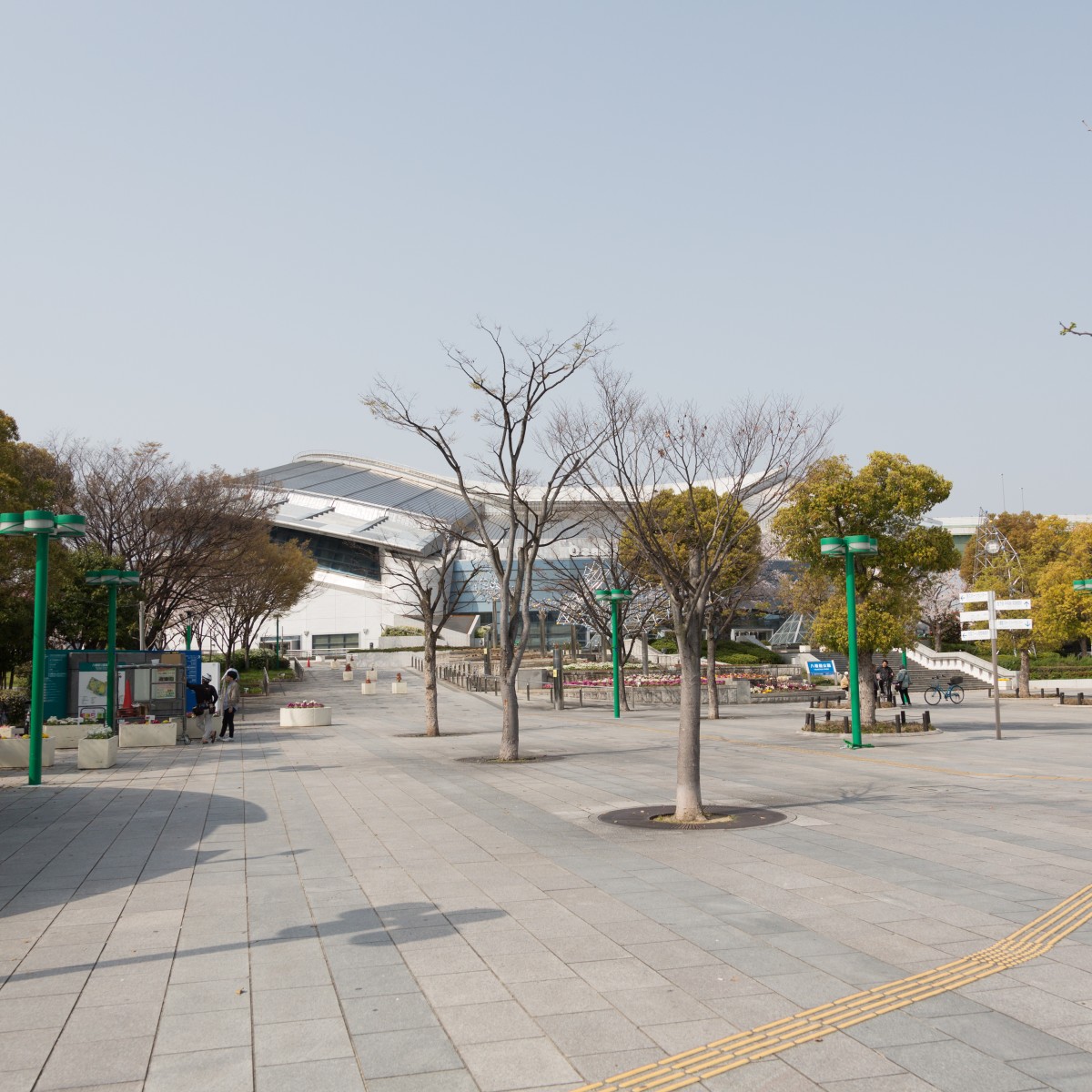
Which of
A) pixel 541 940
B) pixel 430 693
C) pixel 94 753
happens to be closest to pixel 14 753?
pixel 94 753

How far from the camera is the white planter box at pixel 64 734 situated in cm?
2304

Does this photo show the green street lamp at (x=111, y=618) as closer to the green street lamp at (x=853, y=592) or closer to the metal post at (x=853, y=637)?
the green street lamp at (x=853, y=592)

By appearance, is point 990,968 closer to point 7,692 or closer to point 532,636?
point 7,692

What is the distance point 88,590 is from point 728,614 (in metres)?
21.1

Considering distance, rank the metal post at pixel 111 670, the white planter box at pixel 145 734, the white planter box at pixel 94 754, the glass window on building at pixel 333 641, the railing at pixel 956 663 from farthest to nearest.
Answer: the glass window on building at pixel 333 641, the railing at pixel 956 663, the white planter box at pixel 145 734, the metal post at pixel 111 670, the white planter box at pixel 94 754

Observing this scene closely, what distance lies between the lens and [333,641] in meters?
85.8

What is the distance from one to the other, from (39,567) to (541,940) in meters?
13.5

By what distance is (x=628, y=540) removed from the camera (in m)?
39.3

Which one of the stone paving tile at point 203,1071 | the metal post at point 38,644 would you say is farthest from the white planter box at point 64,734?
the stone paving tile at point 203,1071

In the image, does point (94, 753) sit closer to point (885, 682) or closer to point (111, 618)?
point (111, 618)

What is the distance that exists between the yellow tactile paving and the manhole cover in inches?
176

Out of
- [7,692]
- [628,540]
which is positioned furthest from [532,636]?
[7,692]

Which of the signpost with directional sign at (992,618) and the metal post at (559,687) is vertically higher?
the signpost with directional sign at (992,618)

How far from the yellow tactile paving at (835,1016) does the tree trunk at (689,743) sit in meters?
4.88
